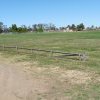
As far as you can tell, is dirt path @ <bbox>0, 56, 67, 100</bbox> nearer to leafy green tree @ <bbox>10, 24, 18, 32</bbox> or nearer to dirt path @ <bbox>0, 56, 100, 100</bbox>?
dirt path @ <bbox>0, 56, 100, 100</bbox>

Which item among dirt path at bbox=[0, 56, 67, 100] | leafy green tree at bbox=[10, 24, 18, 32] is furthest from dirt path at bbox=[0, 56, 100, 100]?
leafy green tree at bbox=[10, 24, 18, 32]

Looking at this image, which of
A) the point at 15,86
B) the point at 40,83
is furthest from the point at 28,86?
the point at 40,83

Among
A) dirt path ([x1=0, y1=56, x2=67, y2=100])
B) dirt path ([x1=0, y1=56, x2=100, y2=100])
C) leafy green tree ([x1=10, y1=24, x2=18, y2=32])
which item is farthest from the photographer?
leafy green tree ([x1=10, y1=24, x2=18, y2=32])

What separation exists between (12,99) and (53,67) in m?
8.89

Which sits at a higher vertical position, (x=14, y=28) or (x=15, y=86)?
(x=15, y=86)

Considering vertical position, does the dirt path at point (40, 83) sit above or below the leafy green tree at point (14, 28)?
above

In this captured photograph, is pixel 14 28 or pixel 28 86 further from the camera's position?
pixel 14 28

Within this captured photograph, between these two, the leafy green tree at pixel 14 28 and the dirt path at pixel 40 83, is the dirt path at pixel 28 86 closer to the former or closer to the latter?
the dirt path at pixel 40 83

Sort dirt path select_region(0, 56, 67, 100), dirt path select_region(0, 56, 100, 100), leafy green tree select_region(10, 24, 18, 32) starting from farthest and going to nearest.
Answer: leafy green tree select_region(10, 24, 18, 32) → dirt path select_region(0, 56, 100, 100) → dirt path select_region(0, 56, 67, 100)

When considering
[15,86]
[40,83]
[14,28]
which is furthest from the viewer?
[14,28]

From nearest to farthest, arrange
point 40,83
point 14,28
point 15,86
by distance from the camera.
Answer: point 15,86 < point 40,83 < point 14,28

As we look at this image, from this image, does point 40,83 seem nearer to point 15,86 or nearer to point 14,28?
point 15,86

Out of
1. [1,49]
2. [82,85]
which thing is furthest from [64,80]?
[1,49]

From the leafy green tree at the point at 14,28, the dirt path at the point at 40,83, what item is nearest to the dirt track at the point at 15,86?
the dirt path at the point at 40,83
